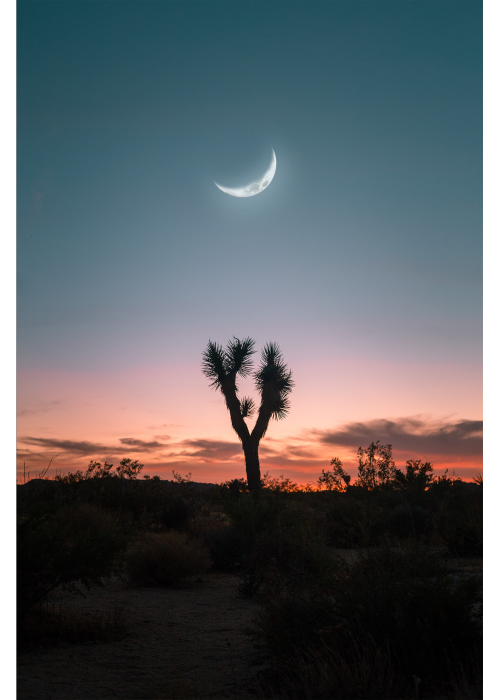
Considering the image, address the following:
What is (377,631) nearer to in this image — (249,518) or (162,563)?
(162,563)

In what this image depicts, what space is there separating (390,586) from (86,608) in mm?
6487

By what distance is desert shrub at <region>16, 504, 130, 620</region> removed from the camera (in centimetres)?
679

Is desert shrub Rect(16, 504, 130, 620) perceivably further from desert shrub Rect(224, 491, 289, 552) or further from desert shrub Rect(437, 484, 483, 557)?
desert shrub Rect(437, 484, 483, 557)

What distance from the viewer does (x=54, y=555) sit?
277 inches

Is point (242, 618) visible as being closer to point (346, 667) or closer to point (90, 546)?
point (90, 546)

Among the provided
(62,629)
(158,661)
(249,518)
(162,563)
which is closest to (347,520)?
(249,518)

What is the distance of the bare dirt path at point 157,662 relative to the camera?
5.36 meters

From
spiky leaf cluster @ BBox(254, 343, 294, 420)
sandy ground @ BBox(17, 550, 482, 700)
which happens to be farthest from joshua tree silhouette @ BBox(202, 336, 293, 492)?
sandy ground @ BBox(17, 550, 482, 700)

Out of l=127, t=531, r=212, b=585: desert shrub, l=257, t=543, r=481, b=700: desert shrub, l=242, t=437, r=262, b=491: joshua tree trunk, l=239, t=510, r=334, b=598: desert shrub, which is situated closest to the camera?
l=257, t=543, r=481, b=700: desert shrub

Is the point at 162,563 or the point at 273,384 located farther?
the point at 273,384

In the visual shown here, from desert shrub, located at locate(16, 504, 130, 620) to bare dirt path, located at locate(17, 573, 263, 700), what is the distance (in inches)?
34.0

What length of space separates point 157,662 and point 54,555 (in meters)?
2.08
